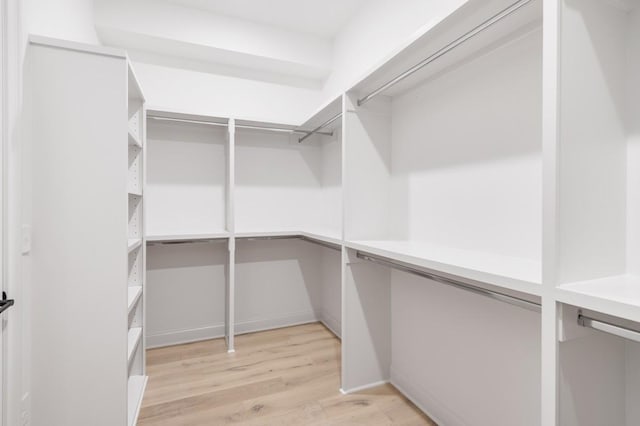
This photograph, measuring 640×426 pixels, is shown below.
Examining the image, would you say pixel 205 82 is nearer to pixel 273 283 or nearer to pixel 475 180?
pixel 273 283

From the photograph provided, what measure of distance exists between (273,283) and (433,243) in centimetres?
179

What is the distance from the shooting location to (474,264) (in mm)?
1176

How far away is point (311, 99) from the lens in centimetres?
322

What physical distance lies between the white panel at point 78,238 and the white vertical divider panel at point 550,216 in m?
1.62

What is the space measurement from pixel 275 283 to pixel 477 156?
2.20 metres

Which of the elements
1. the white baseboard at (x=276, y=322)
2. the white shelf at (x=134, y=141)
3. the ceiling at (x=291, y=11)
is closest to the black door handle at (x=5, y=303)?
the white shelf at (x=134, y=141)

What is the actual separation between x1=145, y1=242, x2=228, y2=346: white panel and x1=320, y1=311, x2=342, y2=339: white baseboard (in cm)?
97

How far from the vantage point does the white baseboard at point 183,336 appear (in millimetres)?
2678

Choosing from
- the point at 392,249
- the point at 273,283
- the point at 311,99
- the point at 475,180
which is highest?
the point at 311,99

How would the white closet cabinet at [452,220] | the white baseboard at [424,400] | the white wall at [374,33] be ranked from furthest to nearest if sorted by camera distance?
the white wall at [374,33], the white baseboard at [424,400], the white closet cabinet at [452,220]

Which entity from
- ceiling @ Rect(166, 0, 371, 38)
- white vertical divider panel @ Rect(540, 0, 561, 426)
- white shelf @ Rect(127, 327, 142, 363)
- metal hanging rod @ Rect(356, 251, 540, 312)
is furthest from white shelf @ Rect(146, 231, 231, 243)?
white vertical divider panel @ Rect(540, 0, 561, 426)

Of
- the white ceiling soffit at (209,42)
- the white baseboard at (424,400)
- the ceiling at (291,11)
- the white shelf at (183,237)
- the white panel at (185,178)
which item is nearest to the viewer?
the white baseboard at (424,400)

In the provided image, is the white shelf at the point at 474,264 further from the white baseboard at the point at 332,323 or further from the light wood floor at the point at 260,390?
the white baseboard at the point at 332,323

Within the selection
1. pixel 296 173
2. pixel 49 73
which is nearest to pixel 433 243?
pixel 296 173
